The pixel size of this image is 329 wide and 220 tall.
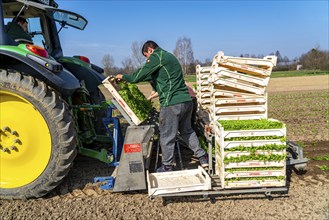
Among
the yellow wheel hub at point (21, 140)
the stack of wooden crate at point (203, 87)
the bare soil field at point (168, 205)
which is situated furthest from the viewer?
the stack of wooden crate at point (203, 87)

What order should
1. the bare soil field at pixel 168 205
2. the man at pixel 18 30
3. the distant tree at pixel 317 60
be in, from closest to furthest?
the bare soil field at pixel 168 205 → the man at pixel 18 30 → the distant tree at pixel 317 60

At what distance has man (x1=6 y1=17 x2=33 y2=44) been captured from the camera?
421 cm

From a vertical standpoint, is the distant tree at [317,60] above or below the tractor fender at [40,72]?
above

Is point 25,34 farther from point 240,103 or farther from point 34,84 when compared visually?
point 240,103

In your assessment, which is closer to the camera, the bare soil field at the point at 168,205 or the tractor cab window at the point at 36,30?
the bare soil field at the point at 168,205

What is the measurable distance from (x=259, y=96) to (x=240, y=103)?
282 mm

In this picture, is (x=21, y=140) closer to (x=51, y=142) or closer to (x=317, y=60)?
(x=51, y=142)

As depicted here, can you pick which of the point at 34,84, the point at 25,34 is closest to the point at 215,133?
the point at 34,84

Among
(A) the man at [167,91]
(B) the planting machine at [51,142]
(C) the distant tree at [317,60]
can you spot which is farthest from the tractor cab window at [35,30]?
(C) the distant tree at [317,60]

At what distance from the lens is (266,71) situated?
423 cm

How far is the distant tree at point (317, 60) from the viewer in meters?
58.2

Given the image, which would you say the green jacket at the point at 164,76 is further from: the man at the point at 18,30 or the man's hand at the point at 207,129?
the man at the point at 18,30

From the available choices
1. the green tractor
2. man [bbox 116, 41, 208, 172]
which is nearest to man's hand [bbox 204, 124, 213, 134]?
man [bbox 116, 41, 208, 172]

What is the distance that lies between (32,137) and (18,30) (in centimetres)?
167
